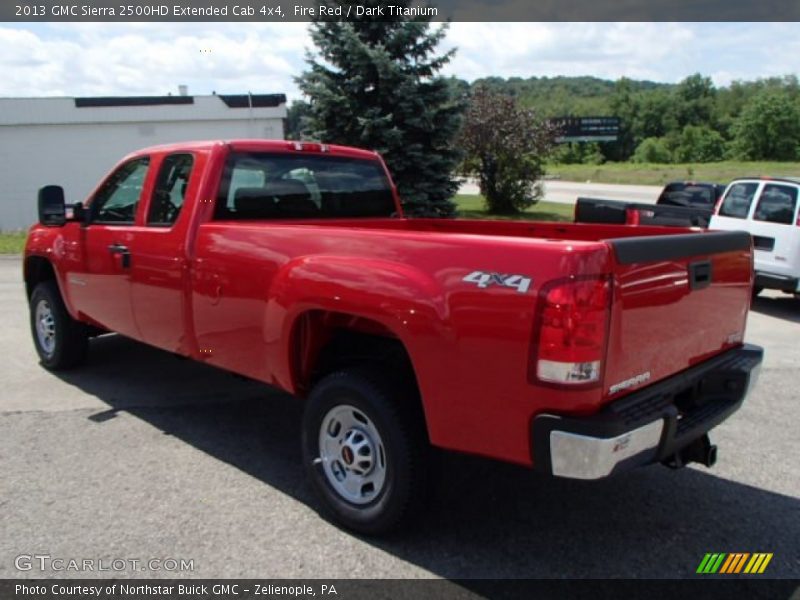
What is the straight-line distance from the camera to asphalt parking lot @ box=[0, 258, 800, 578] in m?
3.25

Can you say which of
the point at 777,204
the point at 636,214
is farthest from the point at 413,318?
the point at 636,214

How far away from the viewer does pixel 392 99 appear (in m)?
15.1

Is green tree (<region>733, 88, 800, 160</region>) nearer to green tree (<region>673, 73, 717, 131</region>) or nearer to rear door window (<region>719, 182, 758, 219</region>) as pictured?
green tree (<region>673, 73, 717, 131</region>)

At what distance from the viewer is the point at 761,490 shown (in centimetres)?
396

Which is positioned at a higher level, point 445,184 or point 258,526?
point 445,184

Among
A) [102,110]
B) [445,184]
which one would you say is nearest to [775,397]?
[445,184]

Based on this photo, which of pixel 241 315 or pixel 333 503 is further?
pixel 241 315

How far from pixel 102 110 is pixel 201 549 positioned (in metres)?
24.3

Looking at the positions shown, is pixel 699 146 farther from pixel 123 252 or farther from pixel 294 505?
pixel 294 505

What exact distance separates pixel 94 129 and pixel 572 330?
2555 cm

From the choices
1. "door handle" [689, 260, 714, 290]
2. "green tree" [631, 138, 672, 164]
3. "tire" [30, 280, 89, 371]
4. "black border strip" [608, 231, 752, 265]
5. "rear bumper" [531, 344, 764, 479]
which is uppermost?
"green tree" [631, 138, 672, 164]

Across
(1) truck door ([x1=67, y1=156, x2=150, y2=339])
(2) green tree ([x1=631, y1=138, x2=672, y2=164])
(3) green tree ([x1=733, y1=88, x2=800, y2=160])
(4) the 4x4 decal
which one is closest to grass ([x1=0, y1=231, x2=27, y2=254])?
(1) truck door ([x1=67, y1=156, x2=150, y2=339])

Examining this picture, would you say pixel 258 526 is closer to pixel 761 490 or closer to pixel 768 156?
pixel 761 490

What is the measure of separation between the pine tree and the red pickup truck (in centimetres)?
1037
